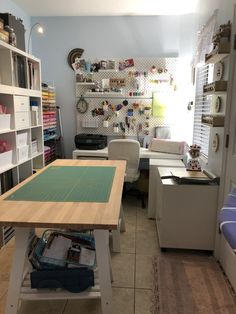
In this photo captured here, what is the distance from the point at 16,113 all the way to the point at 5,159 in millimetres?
461

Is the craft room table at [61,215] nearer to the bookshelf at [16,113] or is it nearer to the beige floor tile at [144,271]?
the beige floor tile at [144,271]

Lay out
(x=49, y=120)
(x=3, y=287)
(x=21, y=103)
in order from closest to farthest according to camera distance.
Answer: (x=3, y=287), (x=21, y=103), (x=49, y=120)

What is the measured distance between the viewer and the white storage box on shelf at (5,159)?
2318 mm

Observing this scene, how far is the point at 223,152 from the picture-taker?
81.5 inches

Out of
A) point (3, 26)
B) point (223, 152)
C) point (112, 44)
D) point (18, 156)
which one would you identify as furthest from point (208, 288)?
point (112, 44)

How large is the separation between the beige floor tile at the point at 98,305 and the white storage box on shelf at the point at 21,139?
1576 millimetres

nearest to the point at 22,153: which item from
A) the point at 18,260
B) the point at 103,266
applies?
the point at 18,260

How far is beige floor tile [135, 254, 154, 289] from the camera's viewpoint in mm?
1909

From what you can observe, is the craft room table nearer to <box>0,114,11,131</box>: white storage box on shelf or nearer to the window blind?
<box>0,114,11,131</box>: white storage box on shelf

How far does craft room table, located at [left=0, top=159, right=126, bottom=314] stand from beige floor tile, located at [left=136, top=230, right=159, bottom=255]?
924 mm

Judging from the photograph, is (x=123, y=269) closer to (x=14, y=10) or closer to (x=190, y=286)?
(x=190, y=286)

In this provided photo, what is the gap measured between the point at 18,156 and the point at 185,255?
1.85 metres

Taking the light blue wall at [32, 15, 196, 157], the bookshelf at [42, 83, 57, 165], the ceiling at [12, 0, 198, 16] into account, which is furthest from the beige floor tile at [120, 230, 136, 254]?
the ceiling at [12, 0, 198, 16]

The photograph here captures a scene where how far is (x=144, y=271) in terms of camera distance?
206cm
